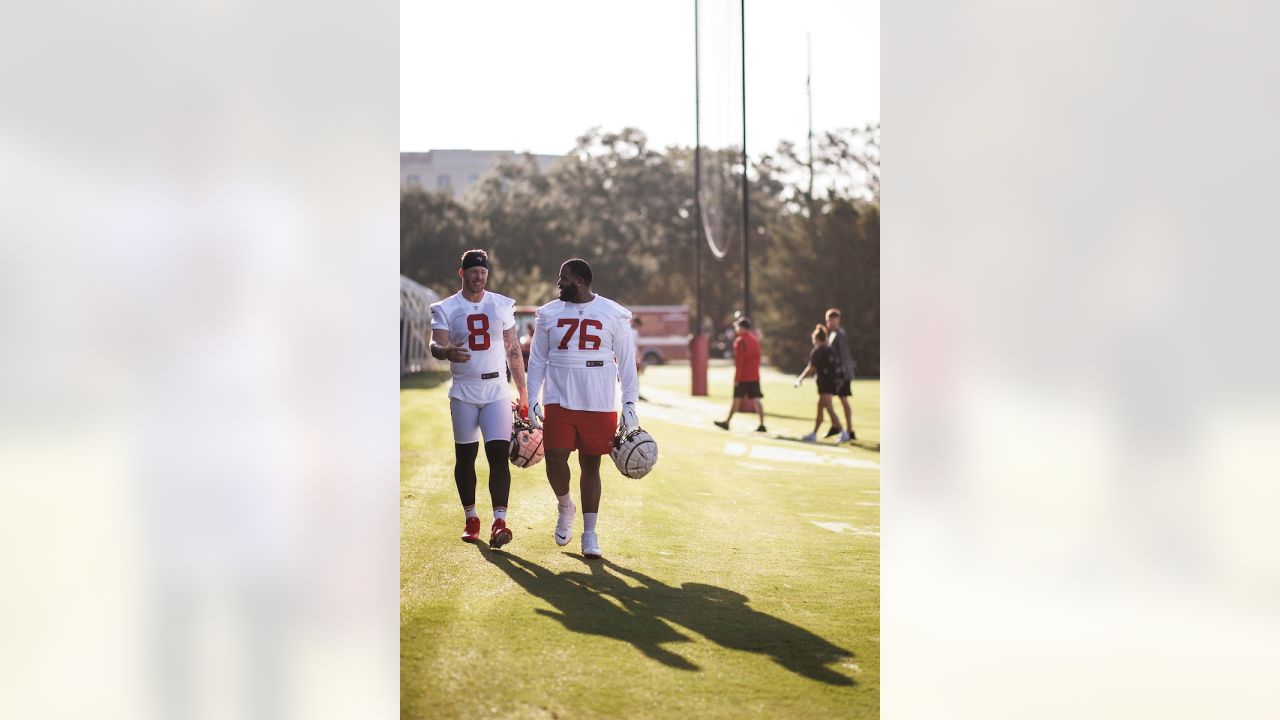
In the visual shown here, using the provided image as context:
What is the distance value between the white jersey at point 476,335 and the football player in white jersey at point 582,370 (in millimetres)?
298

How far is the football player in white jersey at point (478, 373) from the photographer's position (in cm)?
727

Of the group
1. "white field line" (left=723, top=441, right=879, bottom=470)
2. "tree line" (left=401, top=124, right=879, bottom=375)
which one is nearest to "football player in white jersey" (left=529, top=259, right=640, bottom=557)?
"white field line" (left=723, top=441, right=879, bottom=470)

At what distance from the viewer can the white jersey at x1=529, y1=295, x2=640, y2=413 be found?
23.1ft

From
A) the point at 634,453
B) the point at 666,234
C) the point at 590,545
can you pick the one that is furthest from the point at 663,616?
the point at 666,234

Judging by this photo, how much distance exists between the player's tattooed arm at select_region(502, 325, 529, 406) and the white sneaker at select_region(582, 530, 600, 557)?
0.95m

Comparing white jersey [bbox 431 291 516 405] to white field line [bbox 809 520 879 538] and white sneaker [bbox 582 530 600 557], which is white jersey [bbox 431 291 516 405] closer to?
white sneaker [bbox 582 530 600 557]

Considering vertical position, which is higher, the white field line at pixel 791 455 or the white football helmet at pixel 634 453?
the white football helmet at pixel 634 453

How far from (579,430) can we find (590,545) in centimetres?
78

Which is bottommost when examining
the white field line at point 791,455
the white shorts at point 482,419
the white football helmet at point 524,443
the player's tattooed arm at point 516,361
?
the white field line at point 791,455

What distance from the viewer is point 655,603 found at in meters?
6.21
